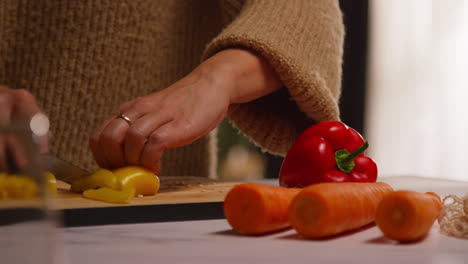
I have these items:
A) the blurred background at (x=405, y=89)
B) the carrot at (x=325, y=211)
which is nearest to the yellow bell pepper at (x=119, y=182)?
the carrot at (x=325, y=211)

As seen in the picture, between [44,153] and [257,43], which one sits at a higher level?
[257,43]

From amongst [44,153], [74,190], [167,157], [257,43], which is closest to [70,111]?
[167,157]

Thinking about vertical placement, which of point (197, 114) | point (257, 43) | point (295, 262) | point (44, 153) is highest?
point (257, 43)

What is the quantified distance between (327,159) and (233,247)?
1.83 ft

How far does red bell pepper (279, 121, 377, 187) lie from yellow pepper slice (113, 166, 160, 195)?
293 mm

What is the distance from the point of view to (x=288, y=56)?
1249 mm

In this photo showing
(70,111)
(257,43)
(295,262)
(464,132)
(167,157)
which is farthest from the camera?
(464,132)

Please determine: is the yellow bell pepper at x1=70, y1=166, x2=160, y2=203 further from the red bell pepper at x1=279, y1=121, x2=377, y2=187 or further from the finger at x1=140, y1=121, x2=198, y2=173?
the red bell pepper at x1=279, y1=121, x2=377, y2=187

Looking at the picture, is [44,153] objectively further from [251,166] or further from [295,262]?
[251,166]

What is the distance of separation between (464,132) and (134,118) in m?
2.89

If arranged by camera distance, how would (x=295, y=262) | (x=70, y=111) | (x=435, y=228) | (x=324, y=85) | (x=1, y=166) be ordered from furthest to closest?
1. (x=70, y=111)
2. (x=324, y=85)
3. (x=435, y=228)
4. (x=295, y=262)
5. (x=1, y=166)

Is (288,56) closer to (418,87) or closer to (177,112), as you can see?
(177,112)

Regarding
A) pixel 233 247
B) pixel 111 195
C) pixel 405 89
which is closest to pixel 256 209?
pixel 233 247

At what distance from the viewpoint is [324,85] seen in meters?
1.33
